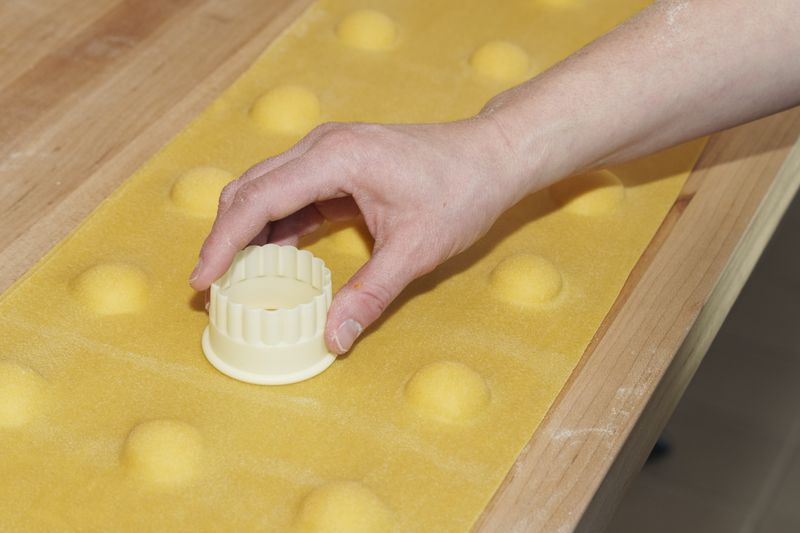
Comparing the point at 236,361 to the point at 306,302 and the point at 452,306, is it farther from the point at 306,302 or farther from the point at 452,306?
the point at 452,306

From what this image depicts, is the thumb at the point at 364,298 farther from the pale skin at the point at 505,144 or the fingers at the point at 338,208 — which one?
the fingers at the point at 338,208

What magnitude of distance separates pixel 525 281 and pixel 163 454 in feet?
1.17

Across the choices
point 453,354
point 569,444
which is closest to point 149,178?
point 453,354

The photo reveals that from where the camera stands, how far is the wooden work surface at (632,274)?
879mm

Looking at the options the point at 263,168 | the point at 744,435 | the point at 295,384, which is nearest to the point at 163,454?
the point at 295,384

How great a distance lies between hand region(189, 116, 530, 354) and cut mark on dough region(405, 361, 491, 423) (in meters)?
0.06

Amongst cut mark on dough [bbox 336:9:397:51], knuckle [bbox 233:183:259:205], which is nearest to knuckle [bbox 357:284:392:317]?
knuckle [bbox 233:183:259:205]

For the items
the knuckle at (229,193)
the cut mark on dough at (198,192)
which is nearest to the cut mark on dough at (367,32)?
the cut mark on dough at (198,192)

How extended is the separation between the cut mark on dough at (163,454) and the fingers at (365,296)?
133mm

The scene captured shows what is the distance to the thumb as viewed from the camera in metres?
0.89

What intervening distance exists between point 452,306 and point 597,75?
9.4 inches

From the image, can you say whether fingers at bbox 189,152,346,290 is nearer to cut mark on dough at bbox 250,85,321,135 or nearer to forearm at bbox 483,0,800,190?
forearm at bbox 483,0,800,190

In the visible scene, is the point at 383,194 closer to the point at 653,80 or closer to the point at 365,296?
the point at 365,296

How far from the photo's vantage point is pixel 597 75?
3.27 ft
